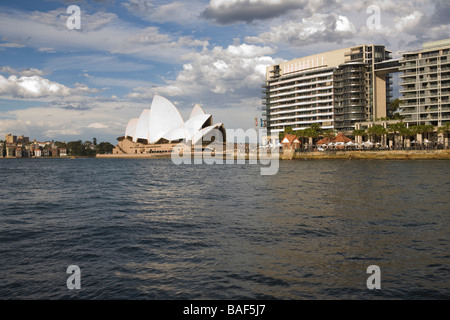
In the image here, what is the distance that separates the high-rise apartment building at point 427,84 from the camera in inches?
3875

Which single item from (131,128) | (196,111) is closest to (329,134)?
(196,111)

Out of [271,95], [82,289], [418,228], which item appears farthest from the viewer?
[271,95]

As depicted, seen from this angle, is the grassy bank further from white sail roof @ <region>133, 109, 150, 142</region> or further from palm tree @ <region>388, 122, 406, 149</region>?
white sail roof @ <region>133, 109, 150, 142</region>

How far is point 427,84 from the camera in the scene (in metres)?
102

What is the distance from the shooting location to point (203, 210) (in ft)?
67.5

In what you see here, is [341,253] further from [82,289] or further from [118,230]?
[118,230]

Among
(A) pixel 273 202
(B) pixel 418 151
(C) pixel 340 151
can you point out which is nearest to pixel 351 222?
(A) pixel 273 202

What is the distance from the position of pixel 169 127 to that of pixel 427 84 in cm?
9378

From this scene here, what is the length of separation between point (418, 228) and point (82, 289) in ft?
39.7

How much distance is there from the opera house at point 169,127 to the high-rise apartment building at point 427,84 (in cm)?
6966

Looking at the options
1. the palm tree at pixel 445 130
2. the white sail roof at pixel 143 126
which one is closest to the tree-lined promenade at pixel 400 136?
the palm tree at pixel 445 130

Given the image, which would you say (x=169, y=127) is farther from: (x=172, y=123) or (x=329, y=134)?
(x=329, y=134)

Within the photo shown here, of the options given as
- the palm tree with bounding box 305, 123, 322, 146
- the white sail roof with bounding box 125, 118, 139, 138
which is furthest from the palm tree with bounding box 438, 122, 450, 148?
the white sail roof with bounding box 125, 118, 139, 138

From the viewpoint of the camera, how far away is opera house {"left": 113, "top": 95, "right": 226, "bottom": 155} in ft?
495
